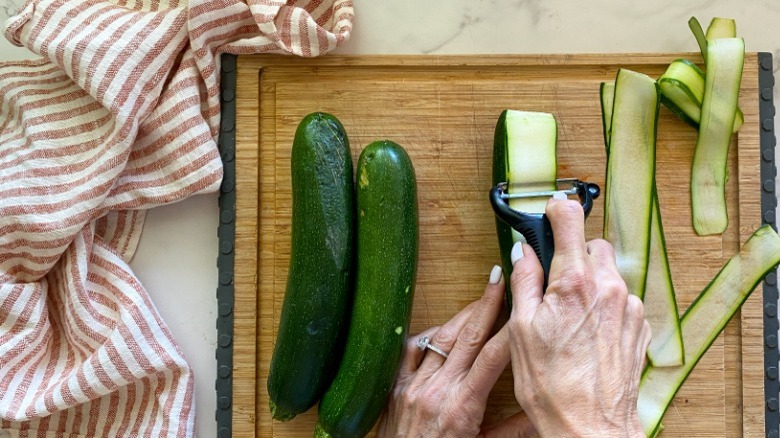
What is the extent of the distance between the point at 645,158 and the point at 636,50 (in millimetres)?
275

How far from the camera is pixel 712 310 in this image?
1.46 m

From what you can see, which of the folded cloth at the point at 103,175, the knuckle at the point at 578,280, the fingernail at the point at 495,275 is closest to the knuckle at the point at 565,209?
the knuckle at the point at 578,280

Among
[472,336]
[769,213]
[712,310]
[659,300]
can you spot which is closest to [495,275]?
[472,336]

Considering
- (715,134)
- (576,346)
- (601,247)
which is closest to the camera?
(576,346)

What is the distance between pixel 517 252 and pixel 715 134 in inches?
22.3

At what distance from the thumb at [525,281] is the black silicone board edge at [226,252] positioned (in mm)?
631

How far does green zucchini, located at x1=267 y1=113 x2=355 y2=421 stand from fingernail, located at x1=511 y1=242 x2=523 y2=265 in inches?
12.7

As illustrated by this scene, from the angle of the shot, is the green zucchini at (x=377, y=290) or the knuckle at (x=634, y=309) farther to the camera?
the green zucchini at (x=377, y=290)

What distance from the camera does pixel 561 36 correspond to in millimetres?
1535

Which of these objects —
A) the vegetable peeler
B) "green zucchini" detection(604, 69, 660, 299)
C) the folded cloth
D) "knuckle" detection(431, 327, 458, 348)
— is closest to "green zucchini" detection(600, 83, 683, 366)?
"green zucchini" detection(604, 69, 660, 299)

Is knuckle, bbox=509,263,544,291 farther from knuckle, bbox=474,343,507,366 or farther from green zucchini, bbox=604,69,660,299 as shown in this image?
green zucchini, bbox=604,69,660,299

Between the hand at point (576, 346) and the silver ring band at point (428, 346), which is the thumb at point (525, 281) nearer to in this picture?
the hand at point (576, 346)

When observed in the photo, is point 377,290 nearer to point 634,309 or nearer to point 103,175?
point 634,309

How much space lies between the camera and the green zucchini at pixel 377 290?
1.32 meters
